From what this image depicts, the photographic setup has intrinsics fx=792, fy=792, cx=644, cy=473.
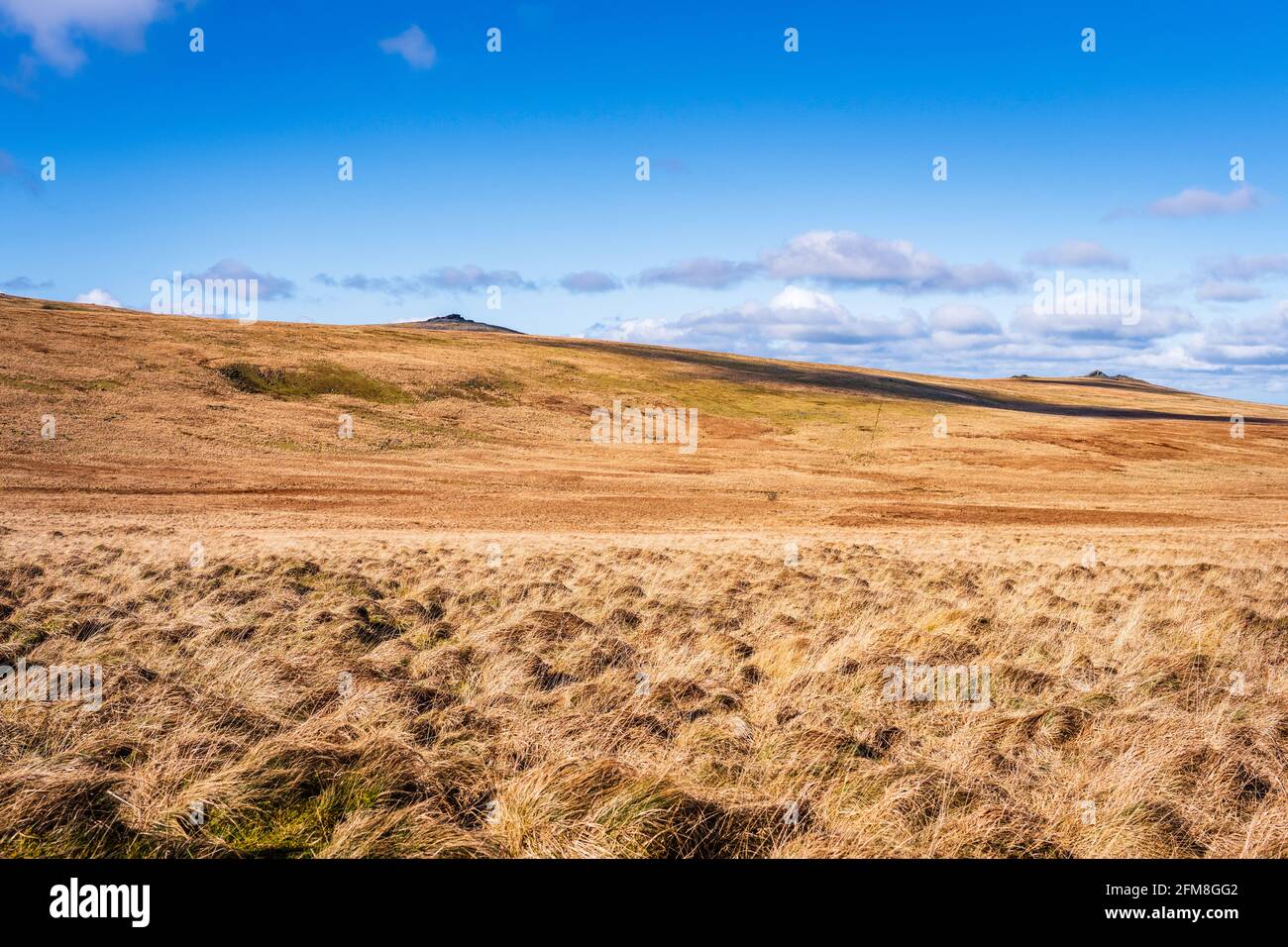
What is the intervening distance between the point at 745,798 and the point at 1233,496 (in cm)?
4414

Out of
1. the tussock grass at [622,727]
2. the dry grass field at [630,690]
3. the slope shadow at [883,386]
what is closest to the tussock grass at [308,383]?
the dry grass field at [630,690]

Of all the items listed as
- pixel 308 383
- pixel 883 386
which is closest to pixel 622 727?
pixel 308 383

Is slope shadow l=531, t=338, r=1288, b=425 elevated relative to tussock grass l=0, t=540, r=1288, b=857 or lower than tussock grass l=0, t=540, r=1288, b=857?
elevated

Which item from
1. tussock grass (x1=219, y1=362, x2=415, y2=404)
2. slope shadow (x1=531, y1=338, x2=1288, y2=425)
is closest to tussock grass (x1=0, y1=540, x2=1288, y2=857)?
tussock grass (x1=219, y1=362, x2=415, y2=404)

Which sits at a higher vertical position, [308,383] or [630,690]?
[308,383]

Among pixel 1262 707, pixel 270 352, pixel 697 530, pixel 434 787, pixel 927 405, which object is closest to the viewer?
pixel 434 787

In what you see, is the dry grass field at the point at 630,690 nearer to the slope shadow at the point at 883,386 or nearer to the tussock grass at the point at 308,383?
the tussock grass at the point at 308,383

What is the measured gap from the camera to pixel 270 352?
64.2 meters

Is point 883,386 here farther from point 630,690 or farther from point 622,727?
point 622,727

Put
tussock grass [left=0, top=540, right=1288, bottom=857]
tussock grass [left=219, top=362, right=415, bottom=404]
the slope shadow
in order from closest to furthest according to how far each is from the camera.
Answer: tussock grass [left=0, top=540, right=1288, bottom=857]
tussock grass [left=219, top=362, right=415, bottom=404]
the slope shadow

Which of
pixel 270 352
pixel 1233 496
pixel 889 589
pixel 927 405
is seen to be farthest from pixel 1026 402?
pixel 889 589

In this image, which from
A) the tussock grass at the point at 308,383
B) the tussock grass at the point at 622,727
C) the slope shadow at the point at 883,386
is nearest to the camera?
the tussock grass at the point at 622,727

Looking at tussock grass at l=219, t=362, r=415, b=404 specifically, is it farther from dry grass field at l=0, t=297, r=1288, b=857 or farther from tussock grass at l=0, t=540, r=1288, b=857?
tussock grass at l=0, t=540, r=1288, b=857
